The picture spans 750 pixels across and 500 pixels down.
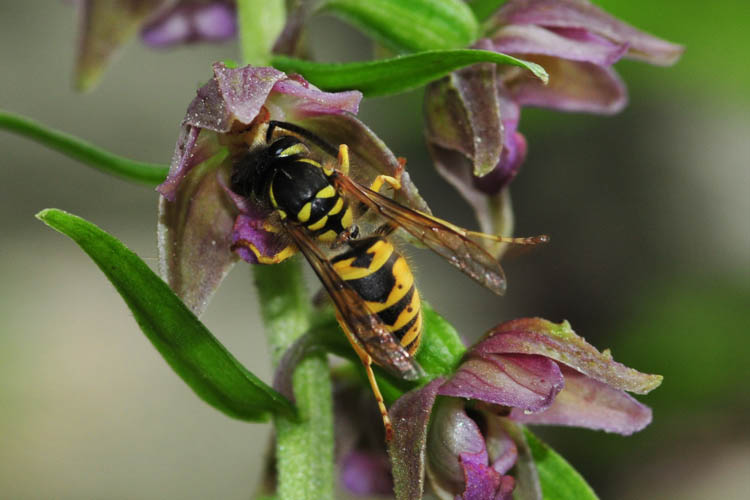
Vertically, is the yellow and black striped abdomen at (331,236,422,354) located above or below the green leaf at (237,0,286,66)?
below

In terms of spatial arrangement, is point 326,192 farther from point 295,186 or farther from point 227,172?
point 227,172

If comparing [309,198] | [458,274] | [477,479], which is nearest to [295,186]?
[309,198]

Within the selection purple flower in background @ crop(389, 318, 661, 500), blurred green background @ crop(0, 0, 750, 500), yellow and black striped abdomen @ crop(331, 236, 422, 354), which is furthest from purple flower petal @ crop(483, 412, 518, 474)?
blurred green background @ crop(0, 0, 750, 500)

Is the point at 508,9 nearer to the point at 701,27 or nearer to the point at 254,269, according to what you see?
the point at 254,269

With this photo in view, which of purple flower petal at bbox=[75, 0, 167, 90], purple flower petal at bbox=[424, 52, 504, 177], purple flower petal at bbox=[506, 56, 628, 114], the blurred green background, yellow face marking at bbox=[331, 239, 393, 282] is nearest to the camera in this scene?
yellow face marking at bbox=[331, 239, 393, 282]

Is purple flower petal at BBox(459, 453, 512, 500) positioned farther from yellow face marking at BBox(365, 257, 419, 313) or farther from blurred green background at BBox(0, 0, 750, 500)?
blurred green background at BBox(0, 0, 750, 500)

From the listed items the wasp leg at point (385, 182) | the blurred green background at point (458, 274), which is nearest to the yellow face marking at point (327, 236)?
the wasp leg at point (385, 182)

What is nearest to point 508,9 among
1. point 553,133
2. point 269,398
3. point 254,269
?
point 254,269

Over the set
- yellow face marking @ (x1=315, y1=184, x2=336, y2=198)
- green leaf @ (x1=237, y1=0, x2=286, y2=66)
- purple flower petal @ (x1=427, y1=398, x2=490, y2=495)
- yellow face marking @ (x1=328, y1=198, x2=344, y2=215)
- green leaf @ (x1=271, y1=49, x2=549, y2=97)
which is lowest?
purple flower petal @ (x1=427, y1=398, x2=490, y2=495)

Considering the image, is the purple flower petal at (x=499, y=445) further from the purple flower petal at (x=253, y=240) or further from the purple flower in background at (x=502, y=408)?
the purple flower petal at (x=253, y=240)
